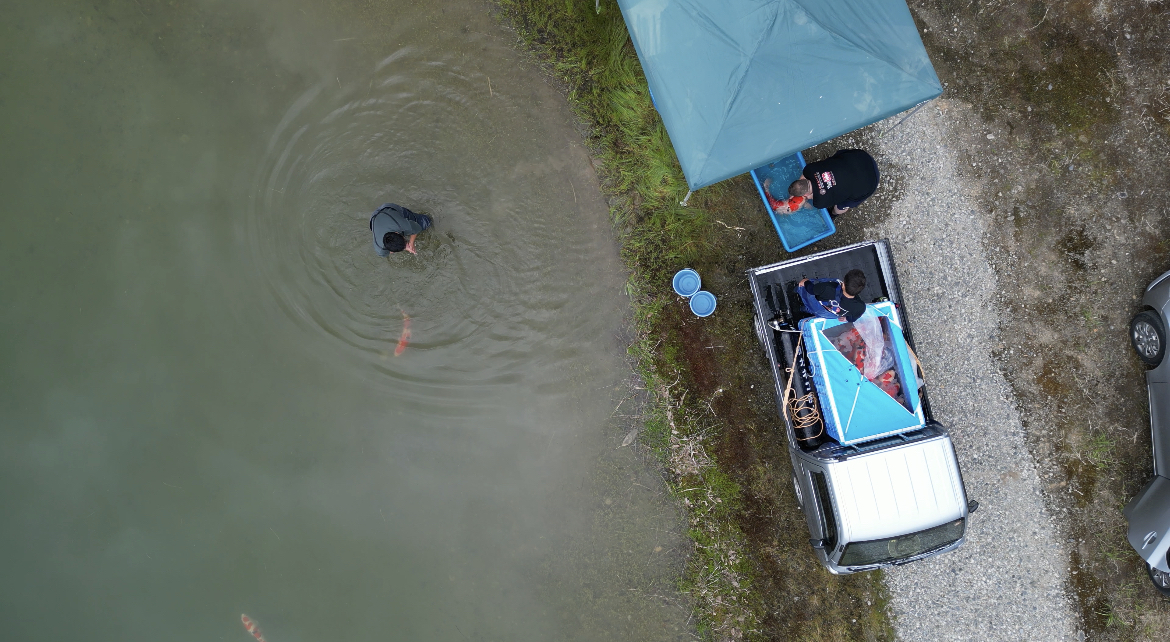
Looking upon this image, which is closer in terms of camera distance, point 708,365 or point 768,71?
point 768,71

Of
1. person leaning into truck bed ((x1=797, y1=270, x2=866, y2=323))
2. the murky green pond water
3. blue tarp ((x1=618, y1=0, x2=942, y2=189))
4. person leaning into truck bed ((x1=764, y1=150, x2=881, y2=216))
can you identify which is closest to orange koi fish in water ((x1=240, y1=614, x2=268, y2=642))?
the murky green pond water

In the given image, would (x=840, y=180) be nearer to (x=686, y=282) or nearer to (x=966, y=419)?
(x=686, y=282)

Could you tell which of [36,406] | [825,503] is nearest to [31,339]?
[36,406]

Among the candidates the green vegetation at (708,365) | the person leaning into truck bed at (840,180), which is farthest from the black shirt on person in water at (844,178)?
the green vegetation at (708,365)

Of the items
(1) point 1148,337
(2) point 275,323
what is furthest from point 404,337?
(1) point 1148,337

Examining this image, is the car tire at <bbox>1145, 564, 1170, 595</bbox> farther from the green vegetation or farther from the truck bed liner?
the truck bed liner

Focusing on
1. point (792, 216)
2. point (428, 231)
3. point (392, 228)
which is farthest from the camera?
point (428, 231)
